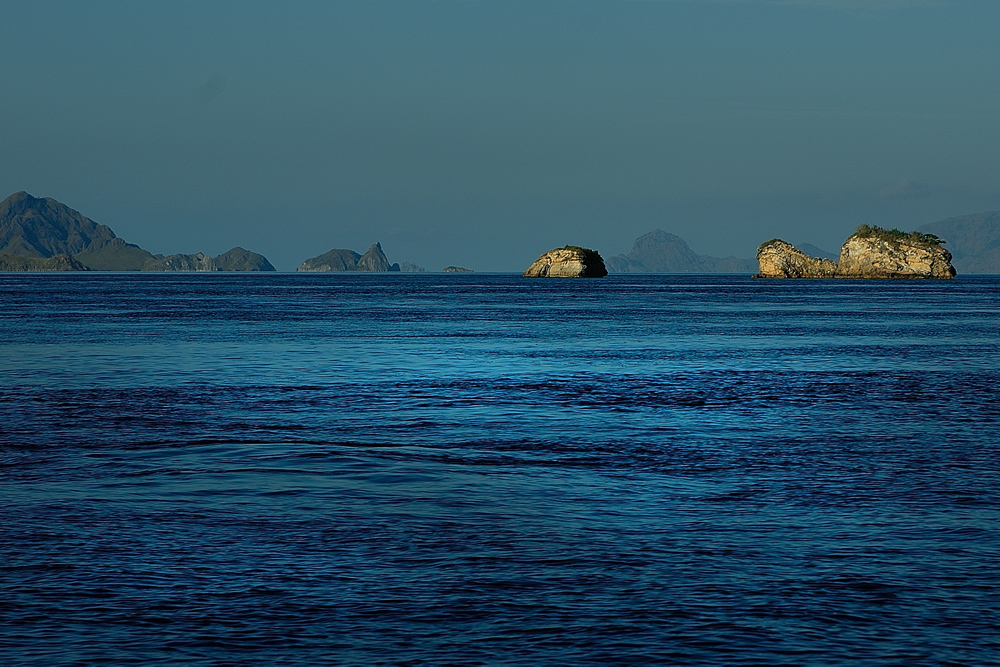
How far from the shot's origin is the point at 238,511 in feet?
51.5

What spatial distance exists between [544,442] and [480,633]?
463 inches

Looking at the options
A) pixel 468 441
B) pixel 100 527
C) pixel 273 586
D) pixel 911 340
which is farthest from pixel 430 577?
pixel 911 340

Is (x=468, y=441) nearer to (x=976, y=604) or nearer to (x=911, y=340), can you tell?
(x=976, y=604)

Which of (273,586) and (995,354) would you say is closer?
(273,586)

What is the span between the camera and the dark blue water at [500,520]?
10406 millimetres

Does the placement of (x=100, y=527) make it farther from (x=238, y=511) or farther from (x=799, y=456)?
(x=799, y=456)

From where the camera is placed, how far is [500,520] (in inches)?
593

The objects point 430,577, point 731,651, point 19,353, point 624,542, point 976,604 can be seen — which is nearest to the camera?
point 731,651

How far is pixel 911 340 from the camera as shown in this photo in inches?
2175

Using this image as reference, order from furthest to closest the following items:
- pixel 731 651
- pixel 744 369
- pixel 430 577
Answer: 1. pixel 744 369
2. pixel 430 577
3. pixel 731 651

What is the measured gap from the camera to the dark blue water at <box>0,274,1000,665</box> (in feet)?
34.1

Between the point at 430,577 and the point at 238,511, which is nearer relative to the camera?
the point at 430,577

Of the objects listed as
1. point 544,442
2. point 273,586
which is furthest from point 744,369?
point 273,586

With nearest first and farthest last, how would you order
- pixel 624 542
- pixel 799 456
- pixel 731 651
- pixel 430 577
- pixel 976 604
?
pixel 731 651
pixel 976 604
pixel 430 577
pixel 624 542
pixel 799 456
